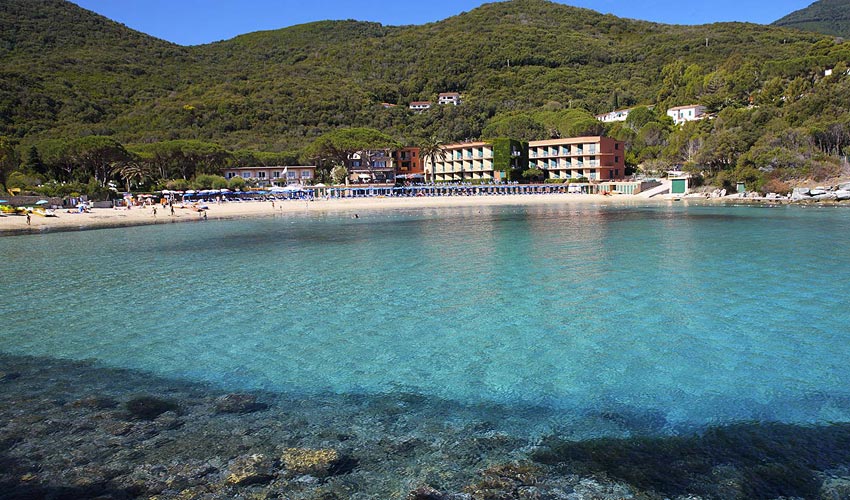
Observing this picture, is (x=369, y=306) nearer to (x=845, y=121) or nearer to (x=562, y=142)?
(x=845, y=121)

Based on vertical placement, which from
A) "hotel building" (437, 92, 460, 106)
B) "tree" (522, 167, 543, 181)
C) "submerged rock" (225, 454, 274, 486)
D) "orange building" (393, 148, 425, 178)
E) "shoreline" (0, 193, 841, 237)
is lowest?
"submerged rock" (225, 454, 274, 486)

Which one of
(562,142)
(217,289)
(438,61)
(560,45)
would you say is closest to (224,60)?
(438,61)

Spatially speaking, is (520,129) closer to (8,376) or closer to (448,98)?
(448,98)

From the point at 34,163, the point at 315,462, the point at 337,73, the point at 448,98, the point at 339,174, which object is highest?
the point at 337,73

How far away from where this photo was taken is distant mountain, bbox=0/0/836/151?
99.3 metres

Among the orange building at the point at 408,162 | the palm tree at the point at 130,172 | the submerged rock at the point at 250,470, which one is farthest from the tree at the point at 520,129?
the submerged rock at the point at 250,470

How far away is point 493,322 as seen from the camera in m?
11.8

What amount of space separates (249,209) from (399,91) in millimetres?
89902

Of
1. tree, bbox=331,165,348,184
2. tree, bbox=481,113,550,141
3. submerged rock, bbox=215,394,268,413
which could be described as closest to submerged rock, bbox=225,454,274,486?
submerged rock, bbox=215,394,268,413

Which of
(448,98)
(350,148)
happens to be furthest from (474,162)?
(448,98)

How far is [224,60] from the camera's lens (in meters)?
165

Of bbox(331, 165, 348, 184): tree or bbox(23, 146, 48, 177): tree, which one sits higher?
bbox(23, 146, 48, 177): tree

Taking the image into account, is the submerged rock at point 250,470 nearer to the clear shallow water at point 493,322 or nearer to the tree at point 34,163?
the clear shallow water at point 493,322

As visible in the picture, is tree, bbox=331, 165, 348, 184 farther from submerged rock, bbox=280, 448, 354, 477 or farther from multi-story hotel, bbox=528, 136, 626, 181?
submerged rock, bbox=280, 448, 354, 477
